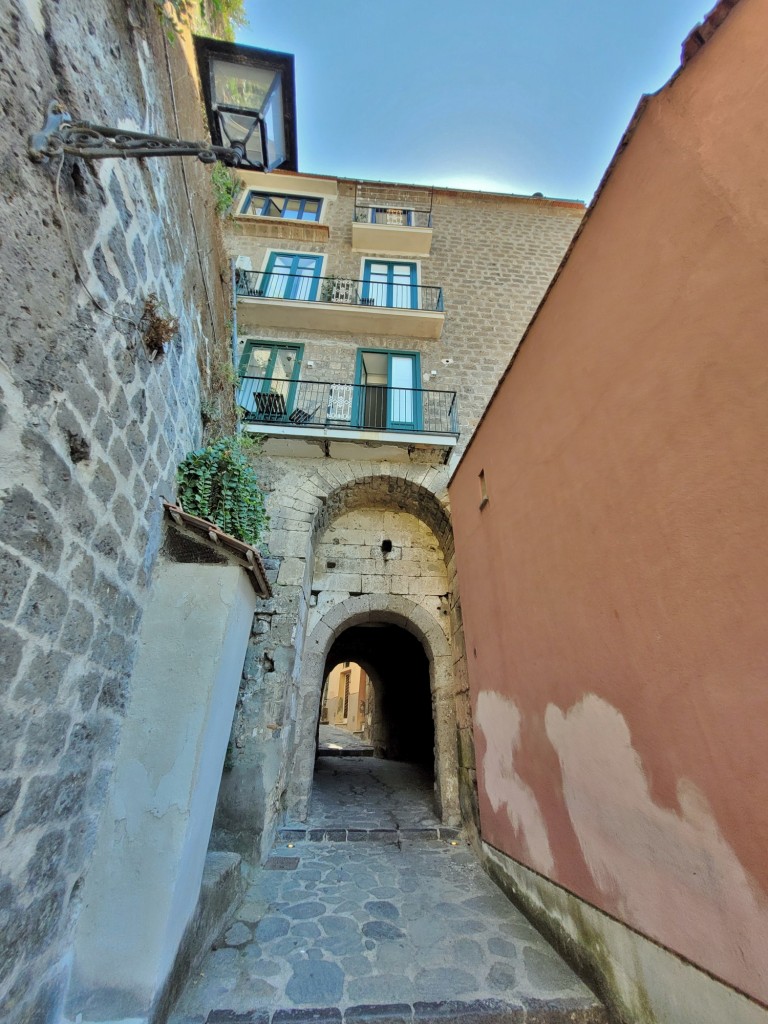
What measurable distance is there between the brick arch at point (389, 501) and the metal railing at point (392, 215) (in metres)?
6.22

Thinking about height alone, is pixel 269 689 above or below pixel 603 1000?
above

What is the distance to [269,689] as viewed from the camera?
173 inches

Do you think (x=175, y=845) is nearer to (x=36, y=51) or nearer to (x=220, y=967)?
(x=220, y=967)

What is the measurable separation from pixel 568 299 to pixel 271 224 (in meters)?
8.02

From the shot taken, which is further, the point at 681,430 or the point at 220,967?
the point at 220,967

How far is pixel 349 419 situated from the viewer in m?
6.19

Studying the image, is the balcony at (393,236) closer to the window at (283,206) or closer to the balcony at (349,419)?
the window at (283,206)

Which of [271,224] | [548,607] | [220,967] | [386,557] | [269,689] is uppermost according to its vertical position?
[271,224]

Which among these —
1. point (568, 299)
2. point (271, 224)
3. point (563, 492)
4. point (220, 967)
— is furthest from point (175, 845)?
point (271, 224)

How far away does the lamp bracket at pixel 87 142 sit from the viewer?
1548 mm

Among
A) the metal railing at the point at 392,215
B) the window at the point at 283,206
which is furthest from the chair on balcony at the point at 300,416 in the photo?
the window at the point at 283,206

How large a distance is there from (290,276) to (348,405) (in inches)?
132

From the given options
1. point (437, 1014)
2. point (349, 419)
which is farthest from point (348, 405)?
point (437, 1014)

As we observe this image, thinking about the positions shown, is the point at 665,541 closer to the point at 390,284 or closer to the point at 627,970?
the point at 627,970
